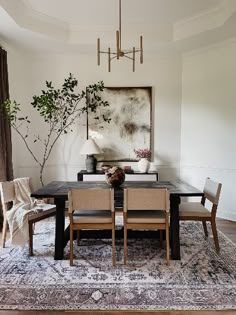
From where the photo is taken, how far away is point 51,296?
95.3 inches

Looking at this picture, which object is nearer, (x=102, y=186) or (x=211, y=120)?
(x=102, y=186)

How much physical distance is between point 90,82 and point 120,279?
3722 mm

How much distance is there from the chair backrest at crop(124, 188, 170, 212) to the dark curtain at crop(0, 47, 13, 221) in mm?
2290

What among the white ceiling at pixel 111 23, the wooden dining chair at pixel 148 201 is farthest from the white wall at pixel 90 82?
the wooden dining chair at pixel 148 201

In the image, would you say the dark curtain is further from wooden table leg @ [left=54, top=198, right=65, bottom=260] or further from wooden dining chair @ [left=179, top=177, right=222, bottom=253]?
wooden dining chair @ [left=179, top=177, right=222, bottom=253]

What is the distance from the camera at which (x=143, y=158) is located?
5195mm

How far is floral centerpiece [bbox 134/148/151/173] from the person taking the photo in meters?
5.09

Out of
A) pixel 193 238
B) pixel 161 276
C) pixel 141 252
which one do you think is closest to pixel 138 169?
pixel 193 238

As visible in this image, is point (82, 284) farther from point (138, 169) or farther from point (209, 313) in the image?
point (138, 169)

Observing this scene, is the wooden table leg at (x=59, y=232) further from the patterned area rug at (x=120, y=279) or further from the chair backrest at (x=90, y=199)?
the chair backrest at (x=90, y=199)

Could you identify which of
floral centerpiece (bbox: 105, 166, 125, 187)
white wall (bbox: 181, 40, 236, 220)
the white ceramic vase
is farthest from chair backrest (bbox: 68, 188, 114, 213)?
white wall (bbox: 181, 40, 236, 220)

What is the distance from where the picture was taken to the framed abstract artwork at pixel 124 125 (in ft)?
17.5

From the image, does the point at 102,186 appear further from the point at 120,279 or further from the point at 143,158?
the point at 143,158

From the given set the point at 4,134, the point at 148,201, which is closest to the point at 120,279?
the point at 148,201
